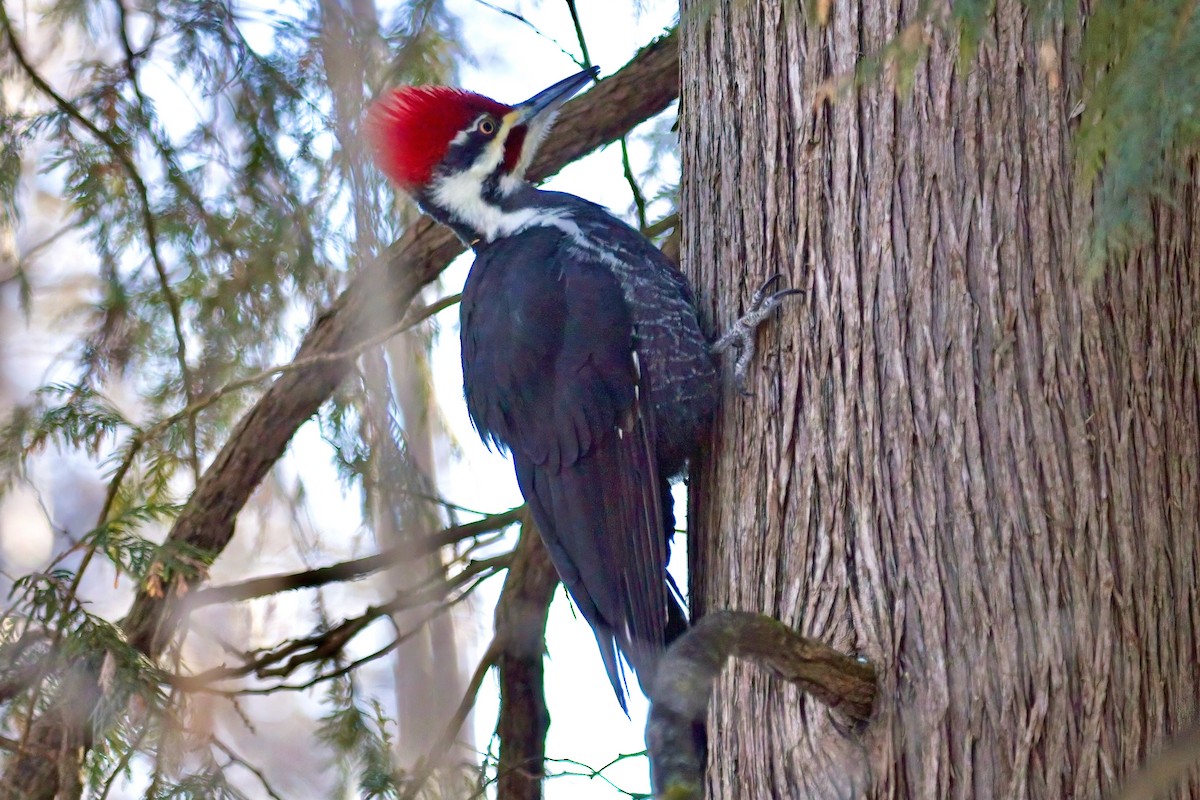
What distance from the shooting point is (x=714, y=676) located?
1436 mm

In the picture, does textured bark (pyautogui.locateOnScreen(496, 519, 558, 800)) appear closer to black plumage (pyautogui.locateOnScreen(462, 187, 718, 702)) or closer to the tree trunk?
black plumage (pyautogui.locateOnScreen(462, 187, 718, 702))

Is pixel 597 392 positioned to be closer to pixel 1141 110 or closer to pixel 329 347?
pixel 329 347

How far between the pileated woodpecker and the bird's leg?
1 centimetres

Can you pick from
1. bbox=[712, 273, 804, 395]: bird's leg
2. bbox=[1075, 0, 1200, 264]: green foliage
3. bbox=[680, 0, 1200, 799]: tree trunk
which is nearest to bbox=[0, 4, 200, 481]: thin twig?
bbox=[712, 273, 804, 395]: bird's leg

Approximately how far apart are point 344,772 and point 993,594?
1939mm

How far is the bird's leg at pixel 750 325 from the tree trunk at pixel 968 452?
0.14 feet

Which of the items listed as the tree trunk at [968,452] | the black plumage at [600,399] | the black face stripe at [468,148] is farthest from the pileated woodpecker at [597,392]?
the tree trunk at [968,452]

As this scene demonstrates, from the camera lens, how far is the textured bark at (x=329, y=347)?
Answer: 9.53 ft

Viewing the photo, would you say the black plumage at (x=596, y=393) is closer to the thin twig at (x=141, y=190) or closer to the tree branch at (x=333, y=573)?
the tree branch at (x=333, y=573)

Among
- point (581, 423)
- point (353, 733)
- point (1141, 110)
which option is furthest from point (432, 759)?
point (1141, 110)

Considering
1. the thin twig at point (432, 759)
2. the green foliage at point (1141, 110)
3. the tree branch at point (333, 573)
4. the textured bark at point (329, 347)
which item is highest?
the textured bark at point (329, 347)

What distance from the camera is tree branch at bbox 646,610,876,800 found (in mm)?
1281

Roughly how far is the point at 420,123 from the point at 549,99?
32 centimetres

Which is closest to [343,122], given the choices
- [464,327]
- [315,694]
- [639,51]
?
[464,327]
